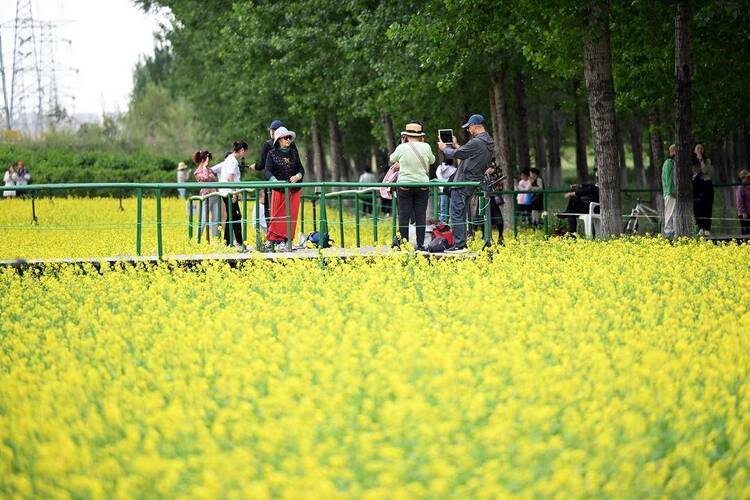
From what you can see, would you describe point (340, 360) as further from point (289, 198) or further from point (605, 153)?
point (605, 153)

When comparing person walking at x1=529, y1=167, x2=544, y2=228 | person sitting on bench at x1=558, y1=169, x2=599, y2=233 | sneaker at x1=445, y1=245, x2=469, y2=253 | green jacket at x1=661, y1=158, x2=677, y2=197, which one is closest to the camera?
sneaker at x1=445, y1=245, x2=469, y2=253

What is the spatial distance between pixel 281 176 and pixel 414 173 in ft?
7.46

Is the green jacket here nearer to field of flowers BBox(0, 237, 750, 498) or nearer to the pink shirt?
the pink shirt

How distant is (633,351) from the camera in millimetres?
11180

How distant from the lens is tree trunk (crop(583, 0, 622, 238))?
2394cm

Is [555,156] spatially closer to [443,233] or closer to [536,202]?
[536,202]

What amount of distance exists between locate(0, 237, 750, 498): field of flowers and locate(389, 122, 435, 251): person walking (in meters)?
4.78

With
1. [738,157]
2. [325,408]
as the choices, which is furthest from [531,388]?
[738,157]

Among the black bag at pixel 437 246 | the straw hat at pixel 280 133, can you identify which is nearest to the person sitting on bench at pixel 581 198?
the straw hat at pixel 280 133

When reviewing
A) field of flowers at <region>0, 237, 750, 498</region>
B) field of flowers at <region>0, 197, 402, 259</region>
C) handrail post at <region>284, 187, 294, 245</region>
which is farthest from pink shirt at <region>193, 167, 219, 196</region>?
field of flowers at <region>0, 237, 750, 498</region>

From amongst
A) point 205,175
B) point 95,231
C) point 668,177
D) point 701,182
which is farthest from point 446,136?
point 95,231

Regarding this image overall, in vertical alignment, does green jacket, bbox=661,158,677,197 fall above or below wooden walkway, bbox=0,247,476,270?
above

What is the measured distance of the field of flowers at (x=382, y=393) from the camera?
7594 mm

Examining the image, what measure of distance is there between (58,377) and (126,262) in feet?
29.8
